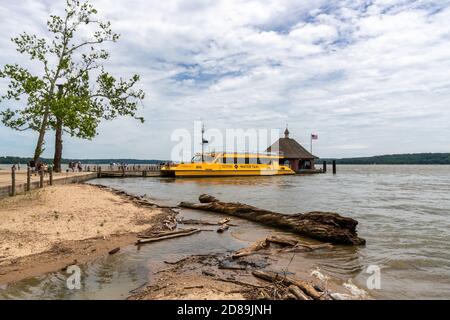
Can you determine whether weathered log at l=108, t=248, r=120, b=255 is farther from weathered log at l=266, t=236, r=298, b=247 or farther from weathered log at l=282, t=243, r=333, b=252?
weathered log at l=282, t=243, r=333, b=252

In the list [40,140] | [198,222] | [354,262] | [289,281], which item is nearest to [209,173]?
[40,140]

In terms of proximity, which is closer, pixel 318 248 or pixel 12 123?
pixel 318 248

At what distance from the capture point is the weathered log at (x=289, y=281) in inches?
228

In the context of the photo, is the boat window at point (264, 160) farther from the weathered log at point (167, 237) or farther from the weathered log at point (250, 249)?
the weathered log at point (250, 249)

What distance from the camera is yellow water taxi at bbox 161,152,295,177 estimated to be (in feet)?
153

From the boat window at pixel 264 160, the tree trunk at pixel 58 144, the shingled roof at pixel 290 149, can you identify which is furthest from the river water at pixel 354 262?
the shingled roof at pixel 290 149

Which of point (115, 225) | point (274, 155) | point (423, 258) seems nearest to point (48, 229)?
point (115, 225)

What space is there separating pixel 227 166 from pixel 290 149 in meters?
18.1

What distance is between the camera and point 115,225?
11891 millimetres

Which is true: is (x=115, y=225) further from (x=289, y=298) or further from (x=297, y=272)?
(x=289, y=298)

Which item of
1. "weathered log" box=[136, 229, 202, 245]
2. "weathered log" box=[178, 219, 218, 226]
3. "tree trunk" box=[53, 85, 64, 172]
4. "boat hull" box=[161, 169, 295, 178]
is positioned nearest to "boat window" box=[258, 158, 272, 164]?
"boat hull" box=[161, 169, 295, 178]

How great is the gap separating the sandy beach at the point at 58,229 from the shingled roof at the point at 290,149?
47191mm

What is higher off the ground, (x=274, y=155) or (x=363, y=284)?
(x=274, y=155)

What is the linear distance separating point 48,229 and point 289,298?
792cm
